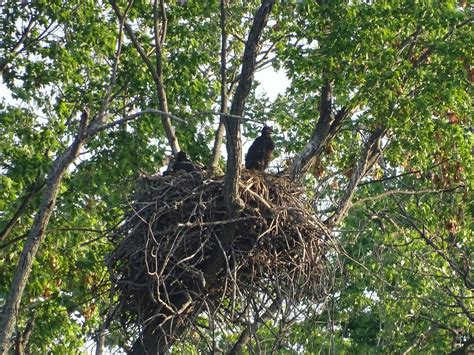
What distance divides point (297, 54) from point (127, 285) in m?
4.25

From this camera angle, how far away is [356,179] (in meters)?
12.6

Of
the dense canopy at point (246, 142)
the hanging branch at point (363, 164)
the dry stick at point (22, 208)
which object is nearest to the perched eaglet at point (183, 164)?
the dense canopy at point (246, 142)

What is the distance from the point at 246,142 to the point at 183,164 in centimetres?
227

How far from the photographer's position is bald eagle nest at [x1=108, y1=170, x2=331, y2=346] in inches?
381

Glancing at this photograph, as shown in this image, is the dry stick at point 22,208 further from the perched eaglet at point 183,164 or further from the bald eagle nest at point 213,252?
the bald eagle nest at point 213,252

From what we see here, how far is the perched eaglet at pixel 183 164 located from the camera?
11020mm

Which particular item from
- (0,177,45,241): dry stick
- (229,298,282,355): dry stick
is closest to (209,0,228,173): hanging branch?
(229,298,282,355): dry stick

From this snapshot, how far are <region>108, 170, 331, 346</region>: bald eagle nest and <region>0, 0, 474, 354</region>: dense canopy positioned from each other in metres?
0.14

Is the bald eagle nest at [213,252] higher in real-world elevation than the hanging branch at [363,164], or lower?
Answer: lower

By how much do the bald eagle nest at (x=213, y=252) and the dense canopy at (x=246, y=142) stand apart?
0.45ft

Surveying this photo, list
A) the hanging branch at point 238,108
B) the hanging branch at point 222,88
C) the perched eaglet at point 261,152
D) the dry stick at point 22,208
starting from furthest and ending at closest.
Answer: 1. the dry stick at point 22,208
2. the perched eaglet at point 261,152
3. the hanging branch at point 222,88
4. the hanging branch at point 238,108

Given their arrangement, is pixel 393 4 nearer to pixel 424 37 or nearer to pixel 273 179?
pixel 424 37

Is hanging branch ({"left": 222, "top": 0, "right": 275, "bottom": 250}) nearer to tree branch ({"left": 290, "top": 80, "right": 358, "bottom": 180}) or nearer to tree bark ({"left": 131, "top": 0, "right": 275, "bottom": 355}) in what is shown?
tree bark ({"left": 131, "top": 0, "right": 275, "bottom": 355})

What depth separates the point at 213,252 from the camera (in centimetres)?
994
